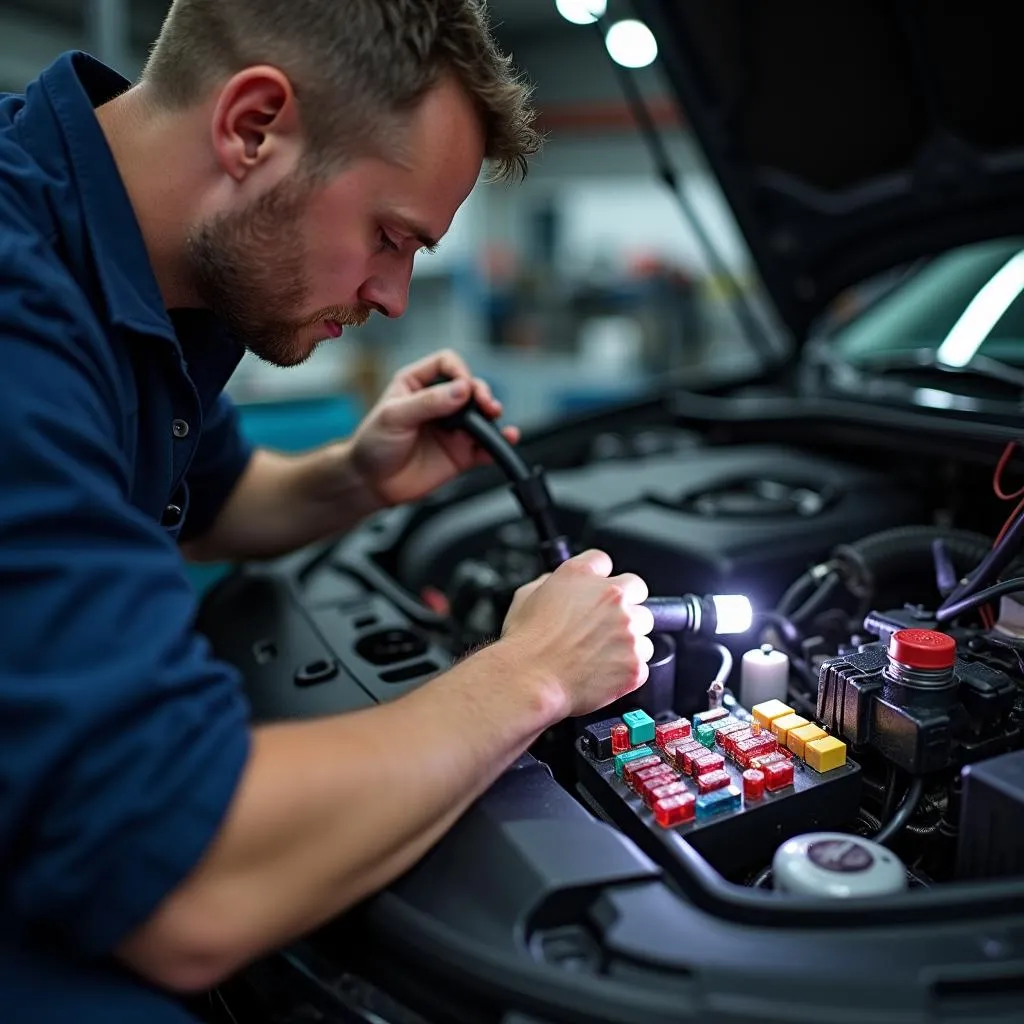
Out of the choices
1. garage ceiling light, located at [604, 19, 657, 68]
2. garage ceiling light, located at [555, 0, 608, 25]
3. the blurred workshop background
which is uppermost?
garage ceiling light, located at [555, 0, 608, 25]

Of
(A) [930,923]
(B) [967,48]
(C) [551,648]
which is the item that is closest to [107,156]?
(C) [551,648]

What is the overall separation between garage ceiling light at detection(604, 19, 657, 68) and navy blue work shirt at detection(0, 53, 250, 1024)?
1.23 meters

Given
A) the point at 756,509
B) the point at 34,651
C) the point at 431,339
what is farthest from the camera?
the point at 431,339

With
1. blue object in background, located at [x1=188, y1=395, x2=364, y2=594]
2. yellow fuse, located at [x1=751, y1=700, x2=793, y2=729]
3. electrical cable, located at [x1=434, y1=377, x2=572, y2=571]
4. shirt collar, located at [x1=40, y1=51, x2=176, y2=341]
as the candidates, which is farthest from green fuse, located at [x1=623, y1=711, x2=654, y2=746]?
blue object in background, located at [x1=188, y1=395, x2=364, y2=594]

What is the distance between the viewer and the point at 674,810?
29.1 inches

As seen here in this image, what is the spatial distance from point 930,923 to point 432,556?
39.9 inches

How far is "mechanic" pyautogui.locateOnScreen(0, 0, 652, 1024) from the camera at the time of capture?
0.58 meters

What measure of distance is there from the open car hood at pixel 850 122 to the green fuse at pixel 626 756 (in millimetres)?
1213

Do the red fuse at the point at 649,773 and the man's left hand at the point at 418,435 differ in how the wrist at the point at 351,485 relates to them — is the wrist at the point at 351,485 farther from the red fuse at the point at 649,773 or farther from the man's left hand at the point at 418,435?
the red fuse at the point at 649,773

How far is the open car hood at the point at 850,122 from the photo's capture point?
1.49 m

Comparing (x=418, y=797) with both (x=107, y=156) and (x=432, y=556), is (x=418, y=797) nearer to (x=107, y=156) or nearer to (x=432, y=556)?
(x=107, y=156)

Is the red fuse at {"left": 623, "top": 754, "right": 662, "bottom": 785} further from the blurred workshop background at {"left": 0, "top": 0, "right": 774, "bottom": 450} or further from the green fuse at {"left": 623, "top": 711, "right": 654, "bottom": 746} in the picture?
the blurred workshop background at {"left": 0, "top": 0, "right": 774, "bottom": 450}

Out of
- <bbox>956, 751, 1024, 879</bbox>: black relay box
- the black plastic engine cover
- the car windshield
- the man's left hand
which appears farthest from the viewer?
the car windshield

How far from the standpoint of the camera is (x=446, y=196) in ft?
2.95
